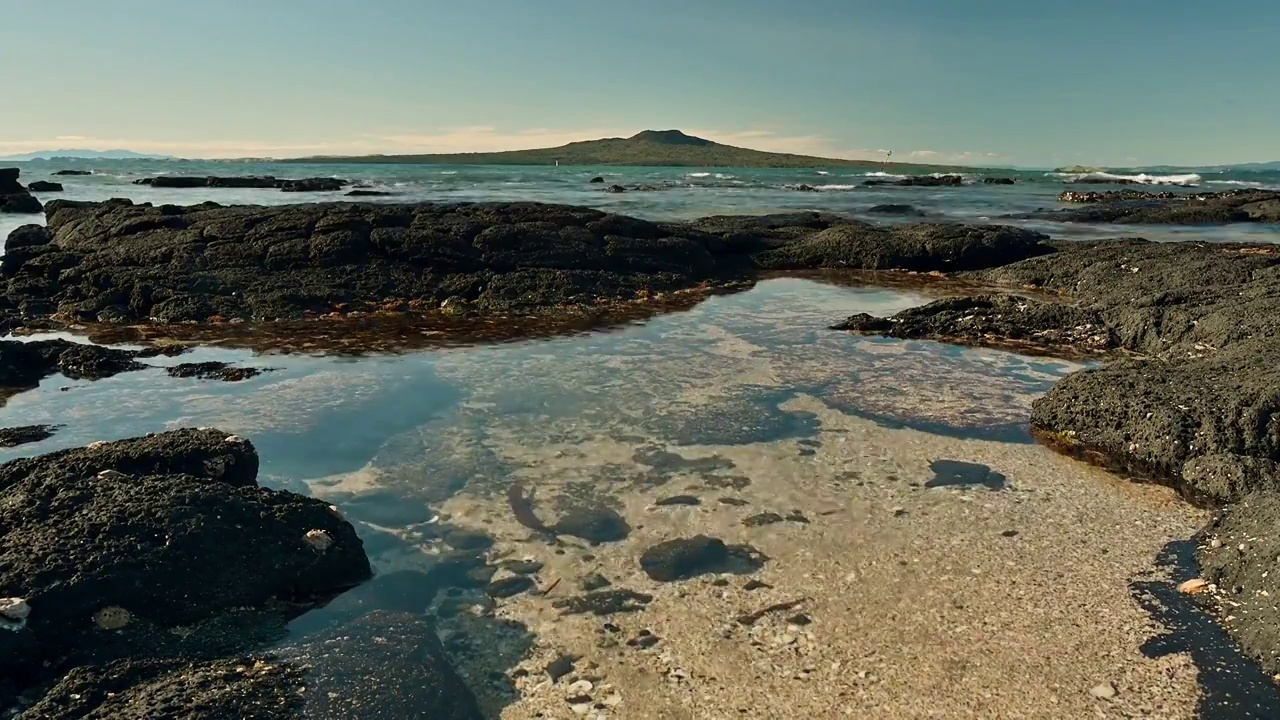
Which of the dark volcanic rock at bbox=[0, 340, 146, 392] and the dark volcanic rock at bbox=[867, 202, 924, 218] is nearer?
the dark volcanic rock at bbox=[0, 340, 146, 392]

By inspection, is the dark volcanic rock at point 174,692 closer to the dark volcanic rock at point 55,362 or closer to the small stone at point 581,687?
the small stone at point 581,687

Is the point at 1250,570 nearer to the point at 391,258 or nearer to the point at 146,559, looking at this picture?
the point at 146,559

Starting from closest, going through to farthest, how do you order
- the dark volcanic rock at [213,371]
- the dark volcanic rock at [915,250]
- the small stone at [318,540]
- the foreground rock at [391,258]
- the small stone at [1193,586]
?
the small stone at [1193,586] < the small stone at [318,540] < the dark volcanic rock at [213,371] < the foreground rock at [391,258] < the dark volcanic rock at [915,250]

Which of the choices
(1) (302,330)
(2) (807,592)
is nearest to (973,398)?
(2) (807,592)

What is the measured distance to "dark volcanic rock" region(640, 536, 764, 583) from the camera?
4648 mm

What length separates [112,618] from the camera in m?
3.69

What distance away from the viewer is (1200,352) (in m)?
8.96

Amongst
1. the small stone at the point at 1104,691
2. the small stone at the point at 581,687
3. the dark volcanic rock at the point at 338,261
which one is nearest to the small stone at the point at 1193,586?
the small stone at the point at 1104,691

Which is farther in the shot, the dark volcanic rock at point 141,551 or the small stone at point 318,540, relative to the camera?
the small stone at point 318,540

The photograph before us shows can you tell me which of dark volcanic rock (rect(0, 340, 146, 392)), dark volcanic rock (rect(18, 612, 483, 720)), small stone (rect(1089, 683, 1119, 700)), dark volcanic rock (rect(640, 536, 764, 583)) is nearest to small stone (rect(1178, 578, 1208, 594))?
small stone (rect(1089, 683, 1119, 700))

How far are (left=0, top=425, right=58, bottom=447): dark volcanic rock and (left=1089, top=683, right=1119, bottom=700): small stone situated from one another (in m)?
7.70

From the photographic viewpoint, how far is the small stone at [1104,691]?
3520 millimetres

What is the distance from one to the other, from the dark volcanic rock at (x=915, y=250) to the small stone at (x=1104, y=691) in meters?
15.2

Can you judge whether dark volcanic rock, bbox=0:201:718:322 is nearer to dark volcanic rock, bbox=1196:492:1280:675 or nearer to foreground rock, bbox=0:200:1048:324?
foreground rock, bbox=0:200:1048:324
